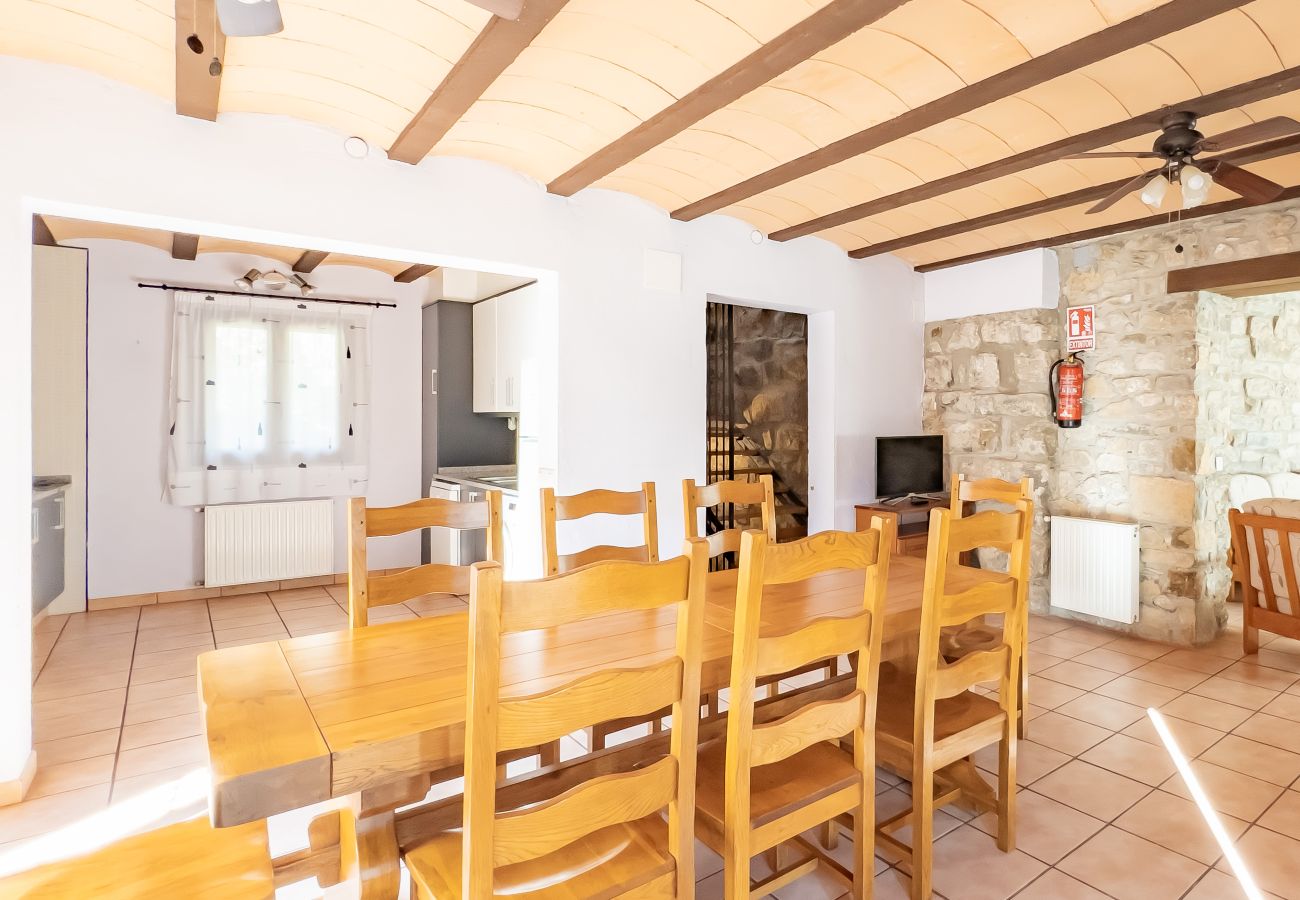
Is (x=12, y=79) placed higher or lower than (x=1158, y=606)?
higher

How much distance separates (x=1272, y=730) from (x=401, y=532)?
3624 millimetres

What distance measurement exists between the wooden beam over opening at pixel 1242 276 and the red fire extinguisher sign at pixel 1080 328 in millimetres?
454

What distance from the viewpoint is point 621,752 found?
1730mm

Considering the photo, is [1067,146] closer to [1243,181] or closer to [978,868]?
[1243,181]

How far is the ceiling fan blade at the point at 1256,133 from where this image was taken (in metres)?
2.19

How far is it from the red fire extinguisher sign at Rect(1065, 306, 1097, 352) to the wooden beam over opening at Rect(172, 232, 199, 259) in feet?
18.1

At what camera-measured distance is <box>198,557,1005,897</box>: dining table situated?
1119 mm

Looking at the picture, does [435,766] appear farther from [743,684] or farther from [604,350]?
[604,350]

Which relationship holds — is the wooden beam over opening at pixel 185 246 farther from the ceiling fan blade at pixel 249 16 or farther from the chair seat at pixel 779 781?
the chair seat at pixel 779 781

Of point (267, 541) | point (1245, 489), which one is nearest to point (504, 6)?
point (267, 541)

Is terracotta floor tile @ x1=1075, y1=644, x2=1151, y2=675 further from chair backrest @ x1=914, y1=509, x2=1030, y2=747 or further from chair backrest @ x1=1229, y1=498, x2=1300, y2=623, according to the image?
chair backrest @ x1=914, y1=509, x2=1030, y2=747

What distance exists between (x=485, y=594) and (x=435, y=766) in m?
0.40

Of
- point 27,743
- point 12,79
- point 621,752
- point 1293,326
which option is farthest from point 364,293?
point 1293,326

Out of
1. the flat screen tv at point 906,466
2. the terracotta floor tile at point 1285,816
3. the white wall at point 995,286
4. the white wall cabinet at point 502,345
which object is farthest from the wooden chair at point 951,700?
the white wall cabinet at point 502,345
